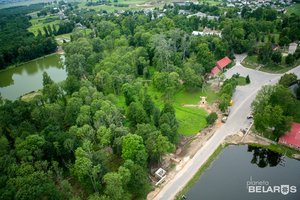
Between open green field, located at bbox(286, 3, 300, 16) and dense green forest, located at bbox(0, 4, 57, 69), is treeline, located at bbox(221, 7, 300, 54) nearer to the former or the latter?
open green field, located at bbox(286, 3, 300, 16)

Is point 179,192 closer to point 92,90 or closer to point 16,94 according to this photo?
point 92,90

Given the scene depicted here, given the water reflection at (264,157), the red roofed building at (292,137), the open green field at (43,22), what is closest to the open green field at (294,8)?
the red roofed building at (292,137)

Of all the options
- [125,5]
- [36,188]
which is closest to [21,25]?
[125,5]

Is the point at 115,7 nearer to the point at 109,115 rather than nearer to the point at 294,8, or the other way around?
the point at 294,8

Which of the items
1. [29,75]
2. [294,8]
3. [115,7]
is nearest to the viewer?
[29,75]

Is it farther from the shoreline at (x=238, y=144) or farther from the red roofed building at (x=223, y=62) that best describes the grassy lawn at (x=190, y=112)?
the red roofed building at (x=223, y=62)

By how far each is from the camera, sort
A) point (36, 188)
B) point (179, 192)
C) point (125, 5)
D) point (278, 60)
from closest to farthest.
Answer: point (36, 188), point (179, 192), point (278, 60), point (125, 5)

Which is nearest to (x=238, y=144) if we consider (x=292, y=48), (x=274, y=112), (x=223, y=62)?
(x=274, y=112)
